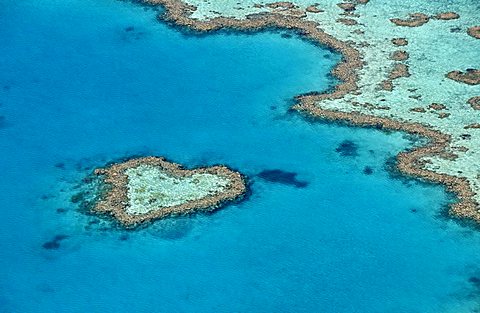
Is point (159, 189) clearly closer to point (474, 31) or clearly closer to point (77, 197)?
point (77, 197)

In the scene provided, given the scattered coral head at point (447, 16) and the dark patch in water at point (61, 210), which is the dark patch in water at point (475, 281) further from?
the scattered coral head at point (447, 16)

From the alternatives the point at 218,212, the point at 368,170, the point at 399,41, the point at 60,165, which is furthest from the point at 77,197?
the point at 399,41

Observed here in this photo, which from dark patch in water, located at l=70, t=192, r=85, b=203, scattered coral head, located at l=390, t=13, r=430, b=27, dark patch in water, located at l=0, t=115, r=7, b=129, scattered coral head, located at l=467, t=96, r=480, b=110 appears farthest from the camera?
scattered coral head, located at l=390, t=13, r=430, b=27

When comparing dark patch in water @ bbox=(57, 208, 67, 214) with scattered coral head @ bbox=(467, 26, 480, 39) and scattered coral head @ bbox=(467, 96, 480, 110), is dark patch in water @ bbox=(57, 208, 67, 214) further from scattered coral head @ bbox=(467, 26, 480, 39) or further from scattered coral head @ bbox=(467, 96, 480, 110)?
scattered coral head @ bbox=(467, 26, 480, 39)

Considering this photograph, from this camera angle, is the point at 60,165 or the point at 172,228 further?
the point at 60,165

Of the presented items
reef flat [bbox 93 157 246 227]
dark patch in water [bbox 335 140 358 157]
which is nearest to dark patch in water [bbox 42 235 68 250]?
reef flat [bbox 93 157 246 227]

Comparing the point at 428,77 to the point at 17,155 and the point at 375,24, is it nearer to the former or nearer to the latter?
the point at 375,24
